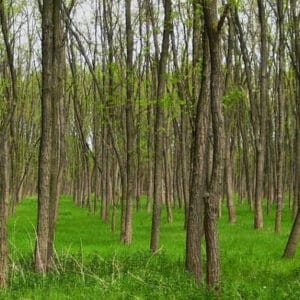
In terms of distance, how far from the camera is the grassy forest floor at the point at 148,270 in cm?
827

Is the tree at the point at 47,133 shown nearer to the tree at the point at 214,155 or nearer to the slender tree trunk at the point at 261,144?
the tree at the point at 214,155

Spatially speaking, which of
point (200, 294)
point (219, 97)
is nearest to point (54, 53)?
point (219, 97)

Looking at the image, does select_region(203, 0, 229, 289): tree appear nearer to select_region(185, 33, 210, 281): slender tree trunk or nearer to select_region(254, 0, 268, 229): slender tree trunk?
select_region(185, 33, 210, 281): slender tree trunk

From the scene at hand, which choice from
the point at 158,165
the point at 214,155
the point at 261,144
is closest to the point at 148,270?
the point at 214,155

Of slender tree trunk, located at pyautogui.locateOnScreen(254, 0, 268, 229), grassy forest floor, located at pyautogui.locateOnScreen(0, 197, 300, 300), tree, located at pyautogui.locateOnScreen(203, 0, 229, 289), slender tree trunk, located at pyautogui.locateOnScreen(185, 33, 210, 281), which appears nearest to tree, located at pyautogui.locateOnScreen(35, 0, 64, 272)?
grassy forest floor, located at pyautogui.locateOnScreen(0, 197, 300, 300)

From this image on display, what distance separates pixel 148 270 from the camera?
10414mm

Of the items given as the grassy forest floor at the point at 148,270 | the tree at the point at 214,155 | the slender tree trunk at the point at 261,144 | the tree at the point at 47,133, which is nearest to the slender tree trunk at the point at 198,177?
the grassy forest floor at the point at 148,270

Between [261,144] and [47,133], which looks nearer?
[47,133]

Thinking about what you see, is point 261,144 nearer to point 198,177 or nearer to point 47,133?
point 198,177

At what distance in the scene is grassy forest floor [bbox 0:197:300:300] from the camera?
27.1ft

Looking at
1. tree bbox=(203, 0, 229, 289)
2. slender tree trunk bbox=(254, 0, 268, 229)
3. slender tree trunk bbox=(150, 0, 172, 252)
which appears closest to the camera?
tree bbox=(203, 0, 229, 289)

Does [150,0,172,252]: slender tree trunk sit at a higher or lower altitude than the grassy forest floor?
Answer: higher

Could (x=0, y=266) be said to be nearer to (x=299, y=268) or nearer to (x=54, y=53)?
(x=54, y=53)

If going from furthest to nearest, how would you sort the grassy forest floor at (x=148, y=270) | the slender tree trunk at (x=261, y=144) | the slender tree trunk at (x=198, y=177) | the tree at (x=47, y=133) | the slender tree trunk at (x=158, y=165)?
the slender tree trunk at (x=261, y=144), the slender tree trunk at (x=158, y=165), the tree at (x=47, y=133), the slender tree trunk at (x=198, y=177), the grassy forest floor at (x=148, y=270)
